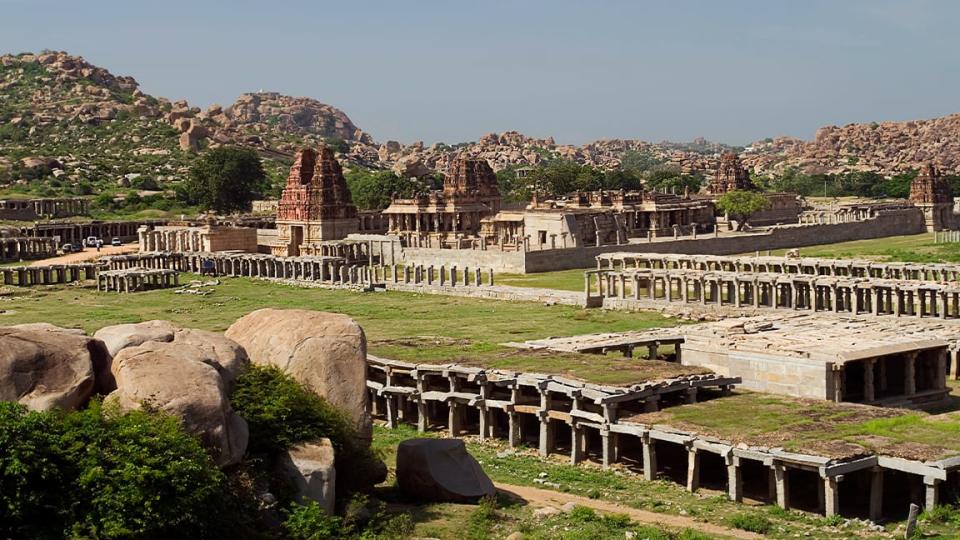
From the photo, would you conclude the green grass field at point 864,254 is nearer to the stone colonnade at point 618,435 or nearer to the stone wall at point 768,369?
the stone wall at point 768,369

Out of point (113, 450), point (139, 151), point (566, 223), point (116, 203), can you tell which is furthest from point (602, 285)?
point (139, 151)

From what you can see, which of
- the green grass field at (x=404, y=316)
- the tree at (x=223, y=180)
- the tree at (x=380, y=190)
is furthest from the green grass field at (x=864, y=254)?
the tree at (x=223, y=180)

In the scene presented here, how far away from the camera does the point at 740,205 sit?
107 metres

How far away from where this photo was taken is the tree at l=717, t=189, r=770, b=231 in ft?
351

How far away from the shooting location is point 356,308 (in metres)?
61.6

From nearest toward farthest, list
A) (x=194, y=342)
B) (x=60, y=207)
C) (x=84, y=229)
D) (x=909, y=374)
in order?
(x=194, y=342) → (x=909, y=374) → (x=84, y=229) → (x=60, y=207)

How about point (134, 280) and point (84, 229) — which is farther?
point (84, 229)

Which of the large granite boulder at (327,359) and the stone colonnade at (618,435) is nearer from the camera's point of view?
the large granite boulder at (327,359)

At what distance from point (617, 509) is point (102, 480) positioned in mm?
10831

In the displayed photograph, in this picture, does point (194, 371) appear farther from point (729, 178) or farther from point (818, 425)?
point (729, 178)

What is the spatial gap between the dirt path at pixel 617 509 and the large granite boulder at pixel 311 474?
16.0 feet

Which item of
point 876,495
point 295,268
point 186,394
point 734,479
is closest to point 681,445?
point 734,479

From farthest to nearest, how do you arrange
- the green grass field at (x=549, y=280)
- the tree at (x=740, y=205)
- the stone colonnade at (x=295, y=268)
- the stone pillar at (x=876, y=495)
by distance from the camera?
the tree at (x=740, y=205) → the stone colonnade at (x=295, y=268) → the green grass field at (x=549, y=280) → the stone pillar at (x=876, y=495)

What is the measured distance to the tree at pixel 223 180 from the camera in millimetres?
124125
